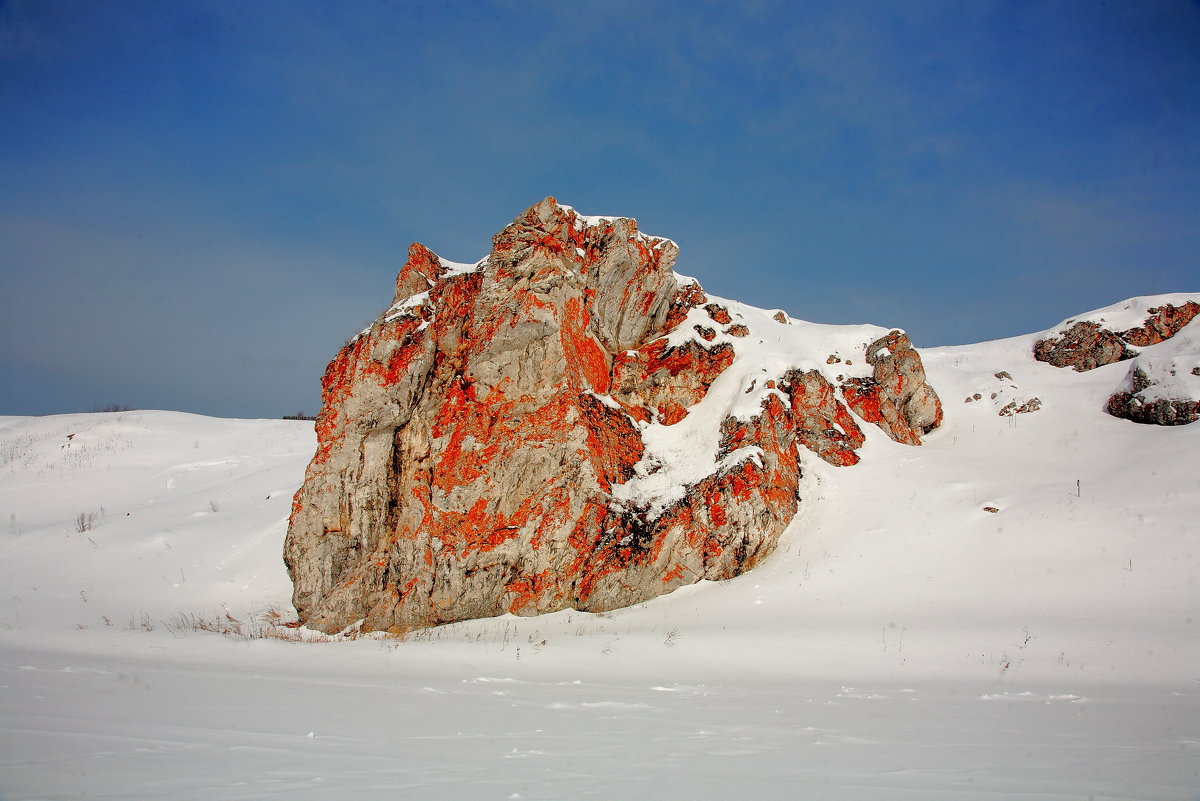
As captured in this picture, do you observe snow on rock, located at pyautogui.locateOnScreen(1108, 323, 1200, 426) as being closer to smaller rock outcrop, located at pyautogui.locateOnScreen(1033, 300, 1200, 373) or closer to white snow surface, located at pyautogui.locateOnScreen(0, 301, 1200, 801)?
white snow surface, located at pyautogui.locateOnScreen(0, 301, 1200, 801)

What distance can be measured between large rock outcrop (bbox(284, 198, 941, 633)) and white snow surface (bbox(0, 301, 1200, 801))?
0.63 meters

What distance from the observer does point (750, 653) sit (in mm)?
12367

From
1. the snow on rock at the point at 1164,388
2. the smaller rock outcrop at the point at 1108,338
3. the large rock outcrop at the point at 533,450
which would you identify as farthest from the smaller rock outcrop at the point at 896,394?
the smaller rock outcrop at the point at 1108,338

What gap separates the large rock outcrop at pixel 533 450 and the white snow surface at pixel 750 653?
0.63 metres

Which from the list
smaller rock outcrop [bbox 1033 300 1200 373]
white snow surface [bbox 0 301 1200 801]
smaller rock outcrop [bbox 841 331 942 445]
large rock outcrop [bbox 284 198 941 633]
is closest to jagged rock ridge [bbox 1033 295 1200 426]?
smaller rock outcrop [bbox 1033 300 1200 373]

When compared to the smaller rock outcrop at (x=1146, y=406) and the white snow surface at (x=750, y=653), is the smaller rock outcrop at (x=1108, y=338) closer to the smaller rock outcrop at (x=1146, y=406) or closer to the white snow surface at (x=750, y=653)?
the white snow surface at (x=750, y=653)

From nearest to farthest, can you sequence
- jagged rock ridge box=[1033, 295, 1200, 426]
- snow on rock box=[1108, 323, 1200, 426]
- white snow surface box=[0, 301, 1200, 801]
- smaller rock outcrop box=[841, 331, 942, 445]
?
1. white snow surface box=[0, 301, 1200, 801]
2. snow on rock box=[1108, 323, 1200, 426]
3. jagged rock ridge box=[1033, 295, 1200, 426]
4. smaller rock outcrop box=[841, 331, 942, 445]

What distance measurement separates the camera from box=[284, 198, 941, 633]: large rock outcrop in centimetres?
1623

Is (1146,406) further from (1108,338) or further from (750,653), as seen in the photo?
(750,653)

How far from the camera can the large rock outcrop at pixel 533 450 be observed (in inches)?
639

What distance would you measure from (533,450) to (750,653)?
7072mm

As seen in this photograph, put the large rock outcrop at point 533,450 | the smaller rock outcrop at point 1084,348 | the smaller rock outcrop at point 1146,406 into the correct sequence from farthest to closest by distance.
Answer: the smaller rock outcrop at point 1084,348
the smaller rock outcrop at point 1146,406
the large rock outcrop at point 533,450

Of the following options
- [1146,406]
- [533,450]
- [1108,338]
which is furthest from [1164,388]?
[533,450]

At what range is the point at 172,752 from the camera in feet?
17.3
